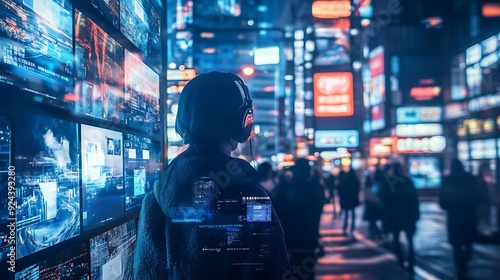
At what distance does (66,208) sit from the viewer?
62.5 inches

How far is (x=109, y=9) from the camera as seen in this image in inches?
81.3

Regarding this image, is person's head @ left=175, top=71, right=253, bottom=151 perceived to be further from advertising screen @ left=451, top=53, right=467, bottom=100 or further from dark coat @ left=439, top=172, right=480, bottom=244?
advertising screen @ left=451, top=53, right=467, bottom=100

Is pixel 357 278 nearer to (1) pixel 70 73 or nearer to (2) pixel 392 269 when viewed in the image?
(2) pixel 392 269

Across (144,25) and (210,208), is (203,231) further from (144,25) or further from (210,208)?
(144,25)

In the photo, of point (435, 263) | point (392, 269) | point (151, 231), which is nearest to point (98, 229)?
point (151, 231)

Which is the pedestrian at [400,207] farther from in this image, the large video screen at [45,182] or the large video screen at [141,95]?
the large video screen at [45,182]

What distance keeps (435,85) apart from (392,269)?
2062 centimetres

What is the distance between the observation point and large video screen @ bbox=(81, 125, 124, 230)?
177 centimetres

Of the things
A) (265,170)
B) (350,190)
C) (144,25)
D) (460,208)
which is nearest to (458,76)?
(350,190)

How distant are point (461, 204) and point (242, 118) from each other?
6.15 metres

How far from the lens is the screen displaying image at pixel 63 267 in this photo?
4.52 feet

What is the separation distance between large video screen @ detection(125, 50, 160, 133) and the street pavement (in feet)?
15.4

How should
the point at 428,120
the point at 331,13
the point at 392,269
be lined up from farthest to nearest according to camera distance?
the point at 428,120
the point at 331,13
the point at 392,269

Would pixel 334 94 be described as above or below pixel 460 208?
above
